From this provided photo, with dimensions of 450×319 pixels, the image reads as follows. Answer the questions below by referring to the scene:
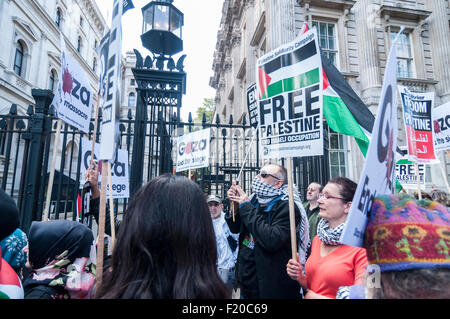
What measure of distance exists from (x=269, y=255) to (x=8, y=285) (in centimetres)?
197

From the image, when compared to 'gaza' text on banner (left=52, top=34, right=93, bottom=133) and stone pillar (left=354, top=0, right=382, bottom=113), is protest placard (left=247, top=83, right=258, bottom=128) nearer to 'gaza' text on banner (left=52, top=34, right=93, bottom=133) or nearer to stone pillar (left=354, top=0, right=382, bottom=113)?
'gaza' text on banner (left=52, top=34, right=93, bottom=133)

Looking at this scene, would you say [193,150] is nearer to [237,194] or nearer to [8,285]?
[237,194]

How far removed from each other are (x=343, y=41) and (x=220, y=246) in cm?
1057

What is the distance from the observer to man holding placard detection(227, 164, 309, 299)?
2.41 meters

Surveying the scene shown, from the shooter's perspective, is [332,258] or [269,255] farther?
[269,255]

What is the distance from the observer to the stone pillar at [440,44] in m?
10.9

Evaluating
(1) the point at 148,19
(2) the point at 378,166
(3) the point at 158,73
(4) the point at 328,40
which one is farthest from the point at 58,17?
(2) the point at 378,166

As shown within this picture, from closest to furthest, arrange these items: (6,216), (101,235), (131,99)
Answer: (6,216) < (101,235) < (131,99)

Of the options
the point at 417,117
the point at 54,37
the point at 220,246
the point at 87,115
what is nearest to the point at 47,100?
the point at 87,115

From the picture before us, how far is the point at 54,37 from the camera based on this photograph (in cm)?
2170

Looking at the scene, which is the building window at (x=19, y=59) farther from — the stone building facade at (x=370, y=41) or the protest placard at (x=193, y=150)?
the protest placard at (x=193, y=150)

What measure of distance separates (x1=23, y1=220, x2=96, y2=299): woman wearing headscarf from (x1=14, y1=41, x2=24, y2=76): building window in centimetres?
2210

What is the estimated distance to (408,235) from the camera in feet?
3.22

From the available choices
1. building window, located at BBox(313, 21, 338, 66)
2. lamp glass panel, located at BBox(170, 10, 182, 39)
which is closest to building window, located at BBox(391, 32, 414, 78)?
building window, located at BBox(313, 21, 338, 66)
